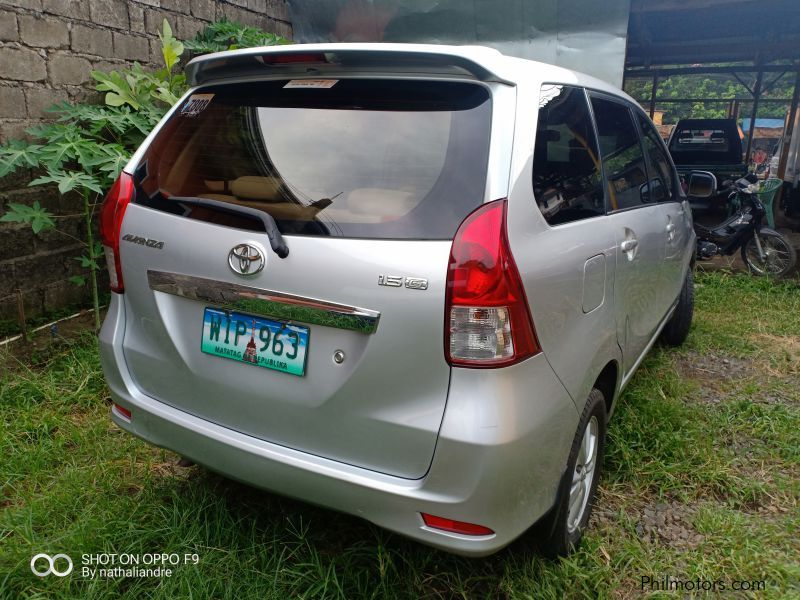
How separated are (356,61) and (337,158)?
278 mm

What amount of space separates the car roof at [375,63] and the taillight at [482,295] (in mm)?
402

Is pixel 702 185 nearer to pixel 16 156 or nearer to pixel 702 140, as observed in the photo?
pixel 16 156

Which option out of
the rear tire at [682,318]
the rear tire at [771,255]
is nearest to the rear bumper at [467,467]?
the rear tire at [682,318]

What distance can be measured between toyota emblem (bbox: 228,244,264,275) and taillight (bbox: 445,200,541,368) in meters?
0.54

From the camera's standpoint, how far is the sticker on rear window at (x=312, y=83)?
183 centimetres

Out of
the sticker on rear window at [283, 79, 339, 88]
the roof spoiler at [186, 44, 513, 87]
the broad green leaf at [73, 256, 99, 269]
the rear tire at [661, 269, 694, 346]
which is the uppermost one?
the roof spoiler at [186, 44, 513, 87]

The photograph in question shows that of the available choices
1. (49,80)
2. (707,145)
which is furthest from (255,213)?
(707,145)

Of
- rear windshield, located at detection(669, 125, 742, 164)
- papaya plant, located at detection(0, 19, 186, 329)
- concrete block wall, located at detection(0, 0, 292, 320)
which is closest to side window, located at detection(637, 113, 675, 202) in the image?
papaya plant, located at detection(0, 19, 186, 329)

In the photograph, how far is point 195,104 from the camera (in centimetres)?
212

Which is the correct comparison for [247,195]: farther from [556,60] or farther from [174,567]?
[556,60]

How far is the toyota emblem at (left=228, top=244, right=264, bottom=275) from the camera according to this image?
5.61 feet

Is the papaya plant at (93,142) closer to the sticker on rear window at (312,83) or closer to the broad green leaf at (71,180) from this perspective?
the broad green leaf at (71,180)

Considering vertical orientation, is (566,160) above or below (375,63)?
below
